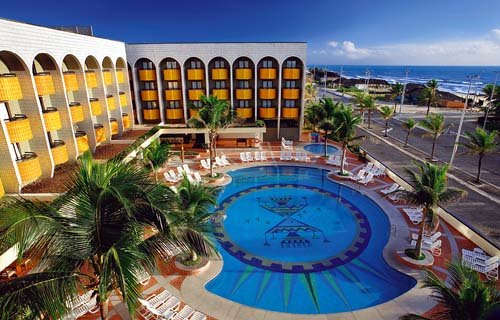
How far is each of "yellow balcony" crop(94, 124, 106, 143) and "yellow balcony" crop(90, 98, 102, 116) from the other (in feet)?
3.76

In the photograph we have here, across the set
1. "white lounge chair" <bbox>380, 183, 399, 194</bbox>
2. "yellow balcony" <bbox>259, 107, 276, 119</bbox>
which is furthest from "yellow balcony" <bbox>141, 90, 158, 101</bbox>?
"white lounge chair" <bbox>380, 183, 399, 194</bbox>

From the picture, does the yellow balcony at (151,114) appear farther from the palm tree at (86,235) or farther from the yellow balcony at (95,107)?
the palm tree at (86,235)

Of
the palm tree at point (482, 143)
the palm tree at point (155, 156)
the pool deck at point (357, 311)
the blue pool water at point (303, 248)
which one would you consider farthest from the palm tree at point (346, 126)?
the palm tree at point (155, 156)

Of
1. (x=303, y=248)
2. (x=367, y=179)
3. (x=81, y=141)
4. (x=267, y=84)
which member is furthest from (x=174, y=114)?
(x=303, y=248)

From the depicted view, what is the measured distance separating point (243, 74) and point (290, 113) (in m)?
7.36

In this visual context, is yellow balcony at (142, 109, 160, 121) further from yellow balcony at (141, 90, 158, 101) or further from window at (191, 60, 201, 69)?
window at (191, 60, 201, 69)

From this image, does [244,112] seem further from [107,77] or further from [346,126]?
[107,77]

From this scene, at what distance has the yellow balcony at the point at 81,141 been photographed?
21875mm

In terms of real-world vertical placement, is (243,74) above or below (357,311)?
above

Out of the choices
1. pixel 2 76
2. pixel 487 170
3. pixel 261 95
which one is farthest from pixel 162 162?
pixel 487 170

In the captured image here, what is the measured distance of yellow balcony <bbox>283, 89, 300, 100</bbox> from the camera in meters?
34.0

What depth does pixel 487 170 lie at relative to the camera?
25.3 metres

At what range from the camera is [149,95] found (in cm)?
3450

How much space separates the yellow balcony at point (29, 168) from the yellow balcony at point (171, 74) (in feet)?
62.3
